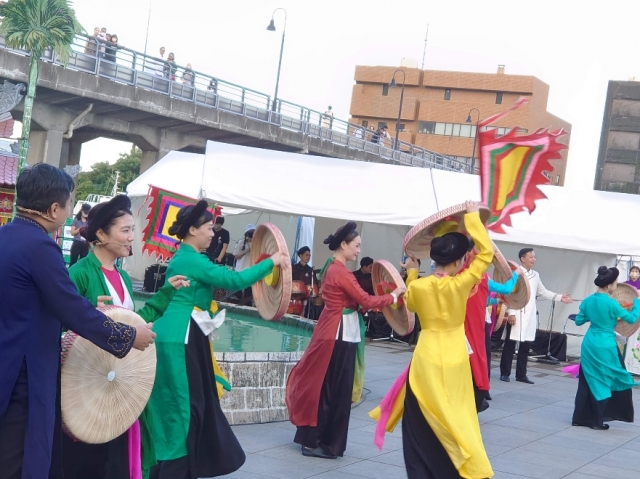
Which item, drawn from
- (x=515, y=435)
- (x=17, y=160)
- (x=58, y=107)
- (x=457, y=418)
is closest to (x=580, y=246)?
(x=515, y=435)

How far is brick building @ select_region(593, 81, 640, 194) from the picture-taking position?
57.6m

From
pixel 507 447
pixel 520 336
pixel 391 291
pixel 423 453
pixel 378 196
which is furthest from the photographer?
pixel 378 196

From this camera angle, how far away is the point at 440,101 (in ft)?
226

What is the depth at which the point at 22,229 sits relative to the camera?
128 inches

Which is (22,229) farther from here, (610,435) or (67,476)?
(610,435)

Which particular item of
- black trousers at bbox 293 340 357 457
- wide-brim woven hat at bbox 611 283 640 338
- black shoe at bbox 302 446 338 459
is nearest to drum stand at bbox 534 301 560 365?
wide-brim woven hat at bbox 611 283 640 338

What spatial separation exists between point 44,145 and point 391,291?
62.4 feet

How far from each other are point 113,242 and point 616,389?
609 centimetres

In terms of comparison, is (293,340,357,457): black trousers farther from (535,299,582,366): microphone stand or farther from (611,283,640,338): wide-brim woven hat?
(535,299,582,366): microphone stand

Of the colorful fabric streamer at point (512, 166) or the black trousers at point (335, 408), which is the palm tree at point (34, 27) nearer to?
the black trousers at point (335, 408)

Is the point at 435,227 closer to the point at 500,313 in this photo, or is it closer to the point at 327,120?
the point at 500,313

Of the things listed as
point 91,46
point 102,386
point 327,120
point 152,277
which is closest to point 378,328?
point 152,277

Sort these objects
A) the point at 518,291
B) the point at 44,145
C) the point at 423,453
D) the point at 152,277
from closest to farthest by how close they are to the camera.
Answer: the point at 423,453
the point at 518,291
the point at 152,277
the point at 44,145

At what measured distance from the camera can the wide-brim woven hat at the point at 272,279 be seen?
210 inches
